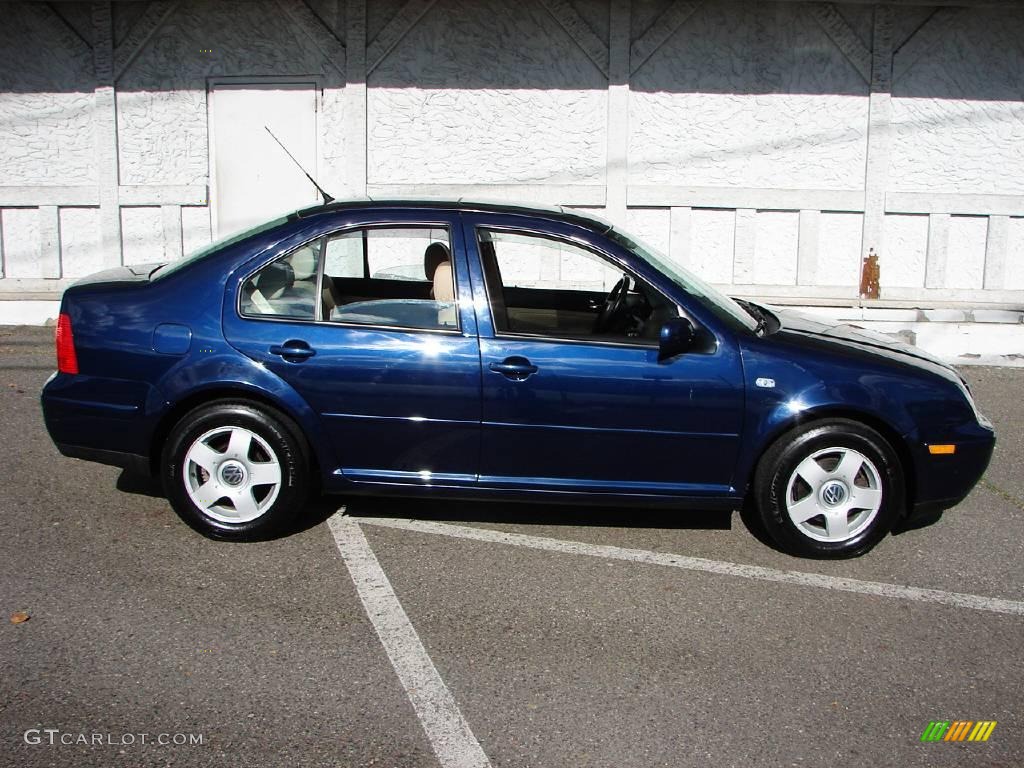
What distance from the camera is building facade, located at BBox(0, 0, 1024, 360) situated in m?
10.6

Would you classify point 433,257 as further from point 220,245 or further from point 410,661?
point 410,661

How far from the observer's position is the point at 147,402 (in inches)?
194

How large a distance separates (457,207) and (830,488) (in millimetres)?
2232

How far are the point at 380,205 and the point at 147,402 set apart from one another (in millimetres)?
1455

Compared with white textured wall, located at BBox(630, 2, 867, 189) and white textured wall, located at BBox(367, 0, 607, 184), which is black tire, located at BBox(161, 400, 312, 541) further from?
white textured wall, located at BBox(630, 2, 867, 189)

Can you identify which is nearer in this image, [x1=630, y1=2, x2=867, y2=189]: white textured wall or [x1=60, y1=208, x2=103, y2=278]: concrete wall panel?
[x1=630, y1=2, x2=867, y2=189]: white textured wall

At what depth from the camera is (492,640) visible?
13.7ft

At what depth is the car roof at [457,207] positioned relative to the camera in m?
5.18

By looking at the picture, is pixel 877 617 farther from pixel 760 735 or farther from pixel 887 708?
pixel 760 735

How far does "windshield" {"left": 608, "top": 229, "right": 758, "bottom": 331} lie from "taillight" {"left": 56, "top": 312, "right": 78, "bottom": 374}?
2634mm

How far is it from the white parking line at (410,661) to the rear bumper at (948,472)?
2491mm

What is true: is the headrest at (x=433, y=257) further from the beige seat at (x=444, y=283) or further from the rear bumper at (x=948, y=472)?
the rear bumper at (x=948, y=472)

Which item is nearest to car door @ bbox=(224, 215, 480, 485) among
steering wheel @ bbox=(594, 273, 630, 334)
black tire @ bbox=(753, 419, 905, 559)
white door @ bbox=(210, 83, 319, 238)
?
steering wheel @ bbox=(594, 273, 630, 334)

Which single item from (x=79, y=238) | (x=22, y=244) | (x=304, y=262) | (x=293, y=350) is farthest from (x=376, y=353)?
(x=22, y=244)
